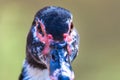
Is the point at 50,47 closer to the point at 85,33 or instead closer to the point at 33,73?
the point at 33,73

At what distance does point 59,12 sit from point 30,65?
0.54ft

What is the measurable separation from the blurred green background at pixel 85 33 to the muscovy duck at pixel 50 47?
0.36 ft

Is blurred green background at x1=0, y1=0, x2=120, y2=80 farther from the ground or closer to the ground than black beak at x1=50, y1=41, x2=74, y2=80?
farther from the ground

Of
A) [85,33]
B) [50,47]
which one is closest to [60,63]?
[50,47]

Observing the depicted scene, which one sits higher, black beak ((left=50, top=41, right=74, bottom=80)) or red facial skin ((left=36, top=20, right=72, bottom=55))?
red facial skin ((left=36, top=20, right=72, bottom=55))

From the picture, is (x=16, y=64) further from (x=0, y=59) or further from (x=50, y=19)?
(x=50, y=19)

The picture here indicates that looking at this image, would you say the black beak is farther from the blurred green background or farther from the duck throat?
the blurred green background

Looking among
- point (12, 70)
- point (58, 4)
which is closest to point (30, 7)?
point (58, 4)

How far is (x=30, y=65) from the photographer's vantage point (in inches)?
39.4

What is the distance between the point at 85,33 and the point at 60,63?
1.00ft

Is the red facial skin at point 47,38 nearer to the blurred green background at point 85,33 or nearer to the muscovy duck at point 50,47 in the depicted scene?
the muscovy duck at point 50,47

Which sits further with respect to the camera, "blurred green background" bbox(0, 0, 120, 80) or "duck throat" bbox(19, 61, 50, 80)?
"blurred green background" bbox(0, 0, 120, 80)

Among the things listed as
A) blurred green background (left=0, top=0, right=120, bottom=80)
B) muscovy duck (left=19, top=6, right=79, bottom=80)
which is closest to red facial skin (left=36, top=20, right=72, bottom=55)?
muscovy duck (left=19, top=6, right=79, bottom=80)

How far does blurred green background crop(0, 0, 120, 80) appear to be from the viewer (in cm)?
114
